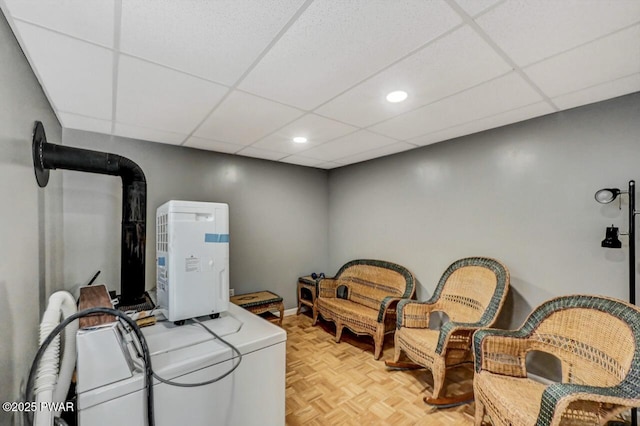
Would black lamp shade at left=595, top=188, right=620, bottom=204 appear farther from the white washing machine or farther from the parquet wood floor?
the white washing machine

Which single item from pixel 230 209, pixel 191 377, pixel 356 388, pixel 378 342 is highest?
pixel 230 209

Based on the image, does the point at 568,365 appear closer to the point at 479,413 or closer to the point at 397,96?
the point at 479,413

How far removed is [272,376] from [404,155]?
290 centimetres

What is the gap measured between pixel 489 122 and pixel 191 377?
2.83m

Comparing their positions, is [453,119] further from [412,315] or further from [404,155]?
[412,315]

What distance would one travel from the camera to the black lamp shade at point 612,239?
1832 mm

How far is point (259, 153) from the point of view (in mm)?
3496

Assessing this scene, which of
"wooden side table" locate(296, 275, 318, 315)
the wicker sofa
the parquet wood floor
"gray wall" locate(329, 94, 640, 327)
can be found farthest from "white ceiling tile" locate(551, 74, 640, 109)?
"wooden side table" locate(296, 275, 318, 315)

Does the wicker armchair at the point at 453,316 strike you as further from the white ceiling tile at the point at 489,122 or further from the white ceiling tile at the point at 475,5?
the white ceiling tile at the point at 475,5


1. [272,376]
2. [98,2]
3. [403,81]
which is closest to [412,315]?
[272,376]

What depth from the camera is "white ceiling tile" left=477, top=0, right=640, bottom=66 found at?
43.4 inches

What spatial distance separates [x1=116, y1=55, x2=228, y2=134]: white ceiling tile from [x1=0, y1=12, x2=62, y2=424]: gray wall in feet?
1.42

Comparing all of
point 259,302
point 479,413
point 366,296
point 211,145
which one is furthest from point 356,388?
point 211,145

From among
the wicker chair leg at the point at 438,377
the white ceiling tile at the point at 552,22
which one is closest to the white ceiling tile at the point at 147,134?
the white ceiling tile at the point at 552,22
